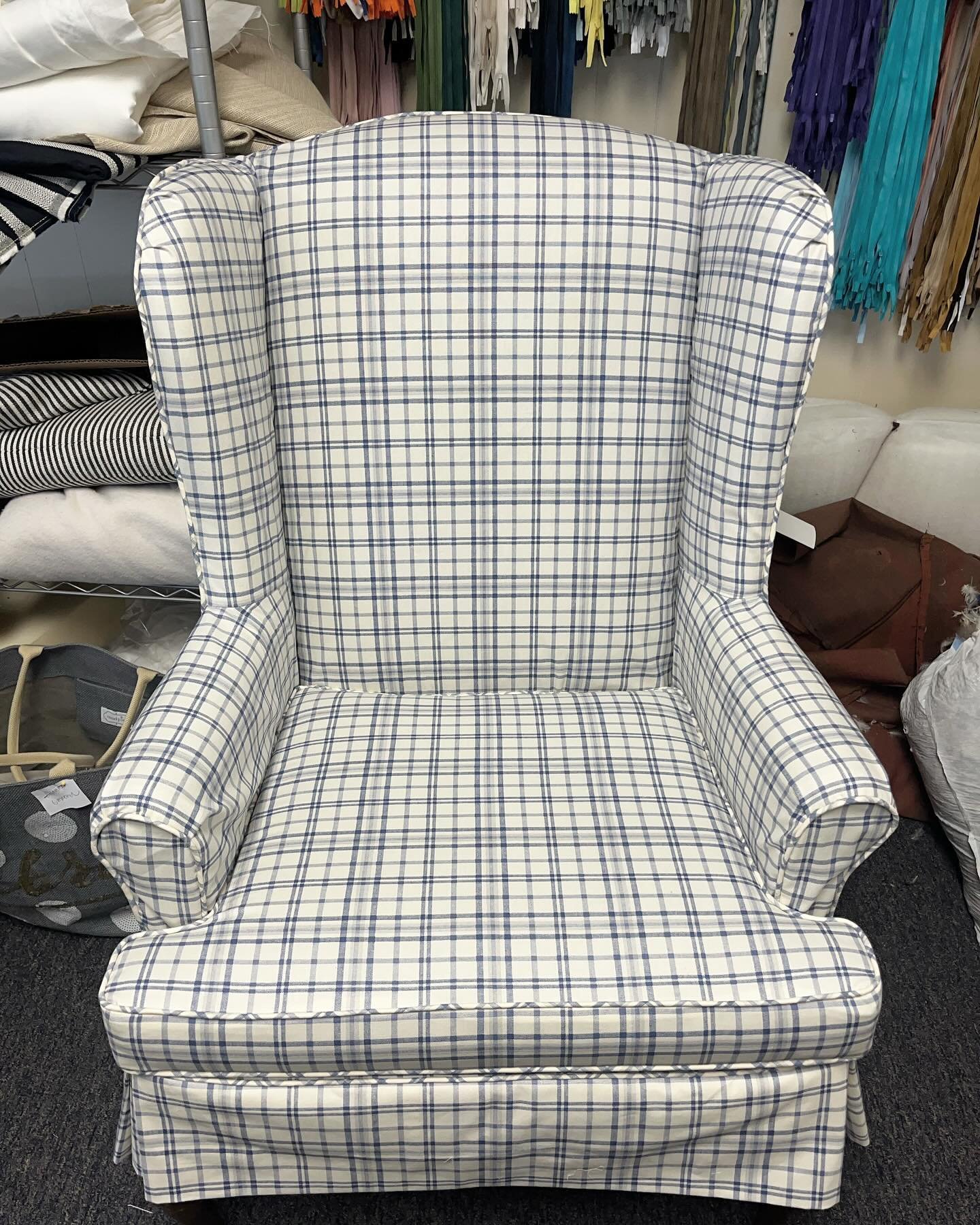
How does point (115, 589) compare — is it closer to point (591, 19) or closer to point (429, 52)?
point (429, 52)

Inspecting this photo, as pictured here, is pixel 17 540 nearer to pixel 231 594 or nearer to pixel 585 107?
pixel 231 594

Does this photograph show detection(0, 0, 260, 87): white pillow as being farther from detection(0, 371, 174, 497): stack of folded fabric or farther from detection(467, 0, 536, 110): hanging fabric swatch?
detection(467, 0, 536, 110): hanging fabric swatch

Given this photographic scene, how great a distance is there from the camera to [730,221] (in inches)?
36.7

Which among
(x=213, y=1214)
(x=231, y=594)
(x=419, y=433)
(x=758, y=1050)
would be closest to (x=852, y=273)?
(x=419, y=433)

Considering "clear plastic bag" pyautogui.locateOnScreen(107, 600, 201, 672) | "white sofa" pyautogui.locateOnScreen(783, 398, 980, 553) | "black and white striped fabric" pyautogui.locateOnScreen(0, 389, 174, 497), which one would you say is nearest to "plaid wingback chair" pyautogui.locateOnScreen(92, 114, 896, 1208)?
"black and white striped fabric" pyautogui.locateOnScreen(0, 389, 174, 497)

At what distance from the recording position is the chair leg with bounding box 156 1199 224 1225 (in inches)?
33.0

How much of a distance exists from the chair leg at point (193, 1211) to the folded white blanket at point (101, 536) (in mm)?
755

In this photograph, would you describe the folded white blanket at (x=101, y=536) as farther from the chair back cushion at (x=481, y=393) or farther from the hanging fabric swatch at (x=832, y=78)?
the hanging fabric swatch at (x=832, y=78)

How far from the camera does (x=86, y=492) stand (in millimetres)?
1272

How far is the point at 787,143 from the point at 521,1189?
167 centimetres

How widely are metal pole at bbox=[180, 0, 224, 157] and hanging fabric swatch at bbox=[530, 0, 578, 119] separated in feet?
1.83

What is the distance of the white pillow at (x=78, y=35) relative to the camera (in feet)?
3.15

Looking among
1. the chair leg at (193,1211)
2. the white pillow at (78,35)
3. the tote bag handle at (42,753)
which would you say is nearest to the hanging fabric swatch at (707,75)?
the white pillow at (78,35)

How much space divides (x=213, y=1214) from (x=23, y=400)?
3.42 ft
